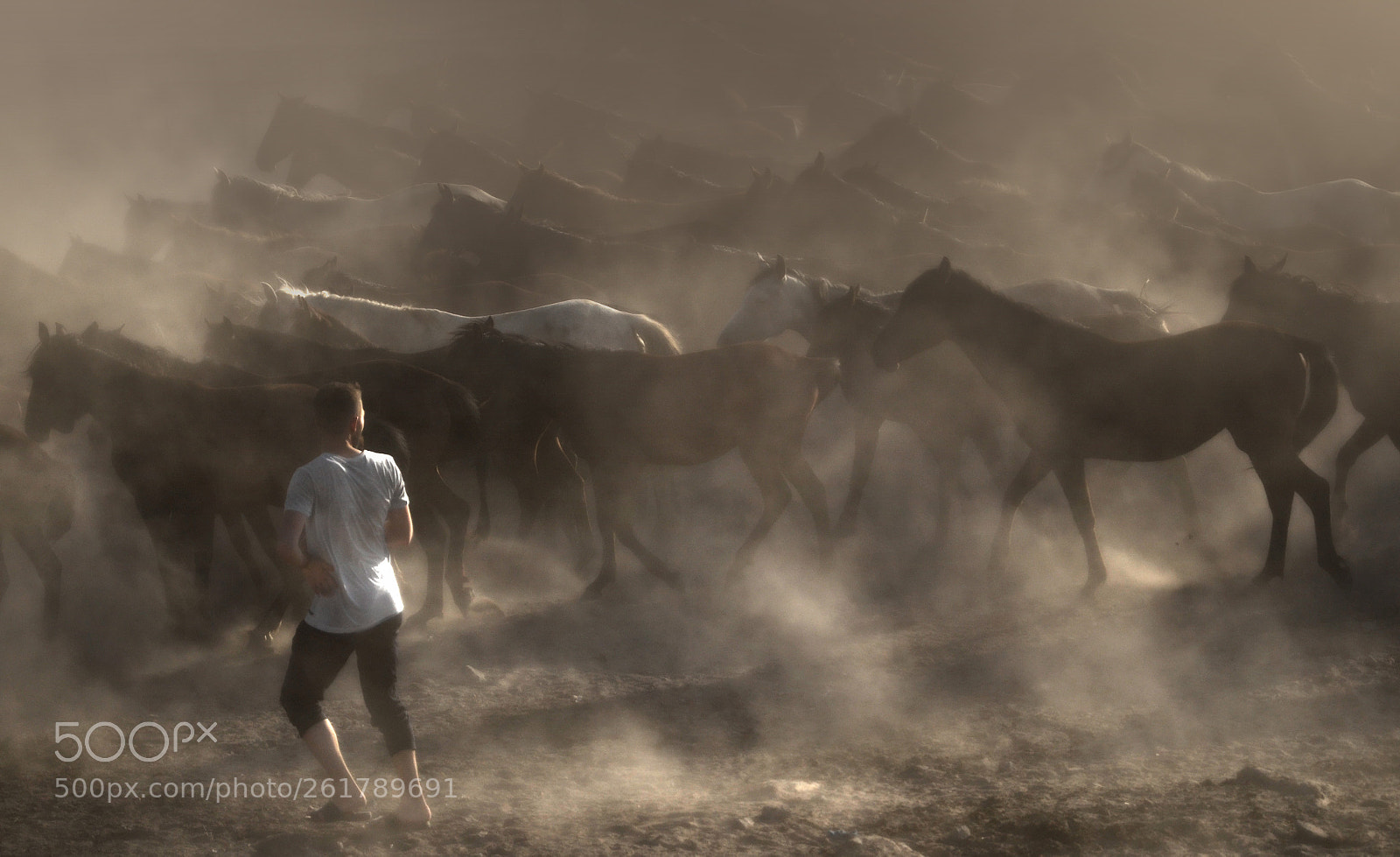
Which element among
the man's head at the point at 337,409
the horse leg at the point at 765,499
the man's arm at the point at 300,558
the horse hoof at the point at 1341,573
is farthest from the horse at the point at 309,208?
the man's arm at the point at 300,558

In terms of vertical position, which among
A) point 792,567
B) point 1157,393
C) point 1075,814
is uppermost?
point 1157,393

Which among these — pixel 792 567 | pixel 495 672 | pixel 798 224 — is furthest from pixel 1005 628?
pixel 798 224

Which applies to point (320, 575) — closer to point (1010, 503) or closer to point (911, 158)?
point (1010, 503)

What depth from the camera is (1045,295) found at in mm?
11094

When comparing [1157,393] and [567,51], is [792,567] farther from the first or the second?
[567,51]

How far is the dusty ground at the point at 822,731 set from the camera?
4297 mm

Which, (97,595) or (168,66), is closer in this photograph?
(97,595)

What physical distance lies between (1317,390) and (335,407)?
6.66 metres

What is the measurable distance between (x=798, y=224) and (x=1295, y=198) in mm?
9550

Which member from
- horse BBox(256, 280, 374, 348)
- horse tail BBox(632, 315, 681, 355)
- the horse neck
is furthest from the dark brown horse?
the horse neck

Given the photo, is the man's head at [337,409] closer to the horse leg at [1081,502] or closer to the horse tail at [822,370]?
the horse tail at [822,370]

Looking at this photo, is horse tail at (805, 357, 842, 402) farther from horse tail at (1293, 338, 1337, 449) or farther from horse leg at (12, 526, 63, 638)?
horse leg at (12, 526, 63, 638)

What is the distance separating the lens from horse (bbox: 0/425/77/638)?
22.1 feet

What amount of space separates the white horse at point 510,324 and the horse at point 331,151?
1648cm
